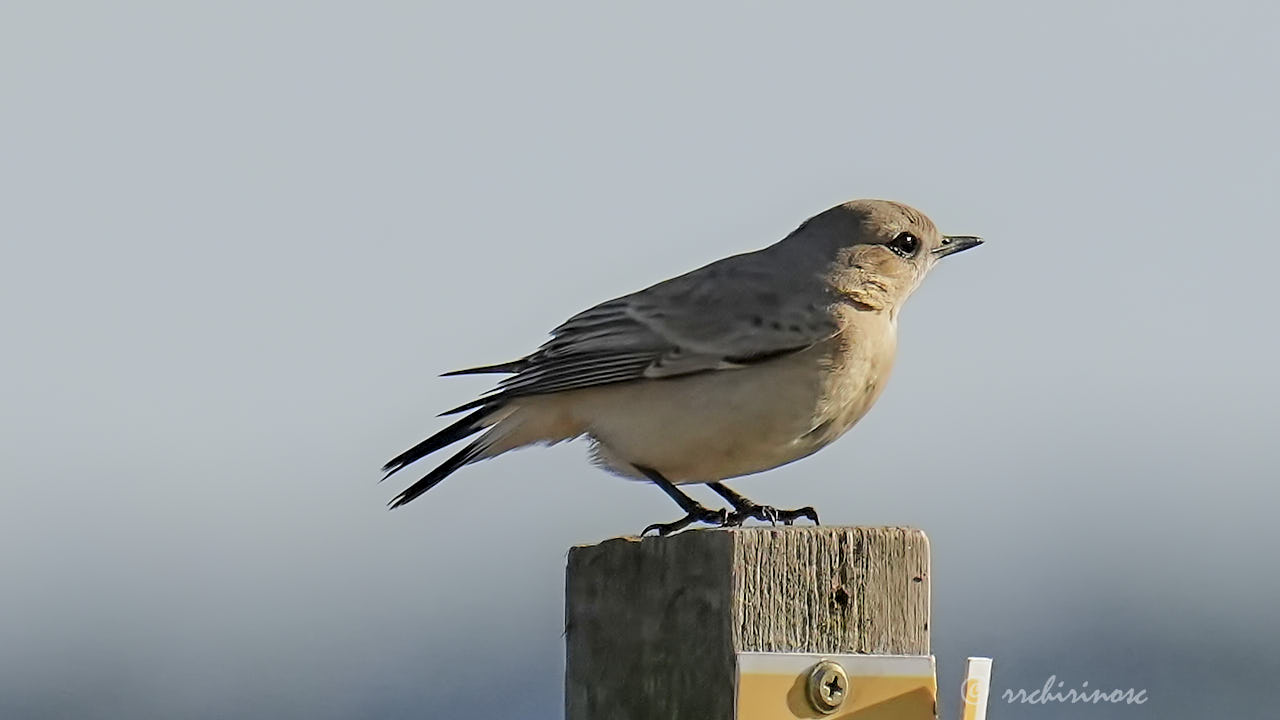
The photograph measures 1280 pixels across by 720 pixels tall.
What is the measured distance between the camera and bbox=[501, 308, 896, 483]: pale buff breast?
6926 mm

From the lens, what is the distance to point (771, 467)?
7.04m

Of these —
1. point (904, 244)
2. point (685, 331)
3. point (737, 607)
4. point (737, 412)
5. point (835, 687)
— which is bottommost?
point (835, 687)

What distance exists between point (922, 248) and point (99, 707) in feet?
68.5

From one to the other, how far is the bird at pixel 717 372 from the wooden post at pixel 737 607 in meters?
1.86

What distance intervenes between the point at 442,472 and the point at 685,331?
95 cm

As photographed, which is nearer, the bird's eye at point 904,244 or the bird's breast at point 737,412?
the bird's breast at point 737,412

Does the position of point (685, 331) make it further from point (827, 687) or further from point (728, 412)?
point (827, 687)

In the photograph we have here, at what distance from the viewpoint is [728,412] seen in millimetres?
6953

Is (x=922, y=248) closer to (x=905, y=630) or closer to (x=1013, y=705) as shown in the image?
(x=1013, y=705)

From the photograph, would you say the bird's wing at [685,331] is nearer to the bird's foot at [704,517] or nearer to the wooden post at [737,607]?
the bird's foot at [704,517]

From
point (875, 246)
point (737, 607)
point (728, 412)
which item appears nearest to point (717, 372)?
point (728, 412)

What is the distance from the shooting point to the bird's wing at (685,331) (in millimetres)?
7230

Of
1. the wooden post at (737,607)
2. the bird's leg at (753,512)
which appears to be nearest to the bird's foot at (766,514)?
the bird's leg at (753,512)

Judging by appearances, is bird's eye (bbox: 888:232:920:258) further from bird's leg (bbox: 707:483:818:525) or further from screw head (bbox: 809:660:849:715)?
screw head (bbox: 809:660:849:715)
